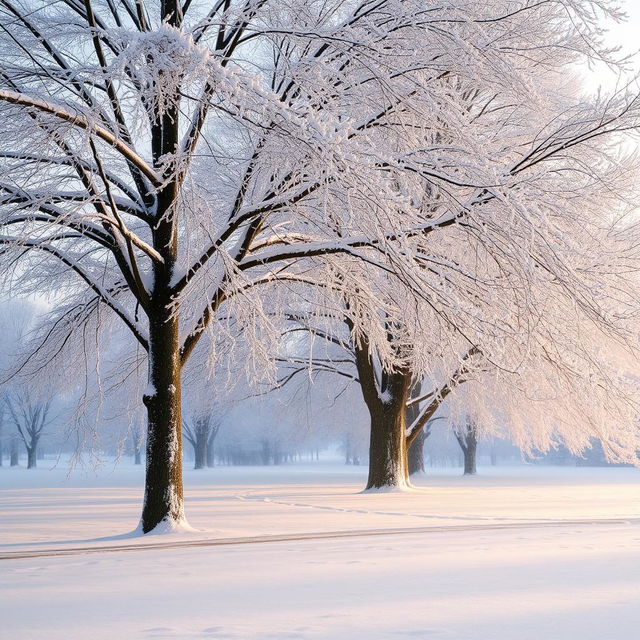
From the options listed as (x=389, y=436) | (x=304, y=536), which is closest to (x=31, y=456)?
(x=389, y=436)

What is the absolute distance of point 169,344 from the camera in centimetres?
1122

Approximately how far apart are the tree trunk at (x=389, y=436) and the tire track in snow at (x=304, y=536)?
8.38 m

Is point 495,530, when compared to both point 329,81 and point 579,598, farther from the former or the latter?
point 329,81

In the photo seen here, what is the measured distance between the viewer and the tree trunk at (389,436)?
804 inches

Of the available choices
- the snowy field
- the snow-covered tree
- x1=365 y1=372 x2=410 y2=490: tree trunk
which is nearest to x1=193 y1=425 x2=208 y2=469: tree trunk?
x1=365 y1=372 x2=410 y2=490: tree trunk

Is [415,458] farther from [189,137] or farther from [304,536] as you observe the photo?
[189,137]

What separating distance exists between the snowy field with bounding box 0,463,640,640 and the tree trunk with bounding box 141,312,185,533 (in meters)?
0.57

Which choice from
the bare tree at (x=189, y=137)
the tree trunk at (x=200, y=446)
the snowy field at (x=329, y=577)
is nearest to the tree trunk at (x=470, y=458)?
the tree trunk at (x=200, y=446)

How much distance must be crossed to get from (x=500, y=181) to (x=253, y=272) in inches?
431

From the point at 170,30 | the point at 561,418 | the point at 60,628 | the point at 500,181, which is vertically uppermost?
the point at 170,30

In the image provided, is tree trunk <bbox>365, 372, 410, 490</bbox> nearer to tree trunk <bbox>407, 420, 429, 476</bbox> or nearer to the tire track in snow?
the tire track in snow

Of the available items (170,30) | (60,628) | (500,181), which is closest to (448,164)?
(500,181)

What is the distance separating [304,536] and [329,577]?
3.24 m

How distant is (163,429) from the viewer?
11.0 metres
